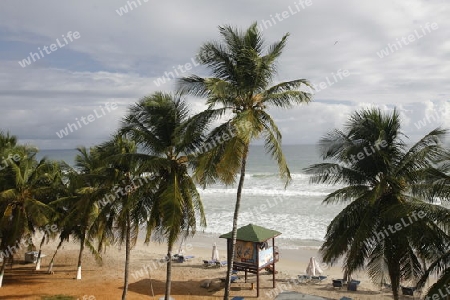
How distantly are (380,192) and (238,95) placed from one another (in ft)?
16.5

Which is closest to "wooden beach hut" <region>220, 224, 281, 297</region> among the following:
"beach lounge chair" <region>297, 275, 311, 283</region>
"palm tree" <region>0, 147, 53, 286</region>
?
"beach lounge chair" <region>297, 275, 311, 283</region>

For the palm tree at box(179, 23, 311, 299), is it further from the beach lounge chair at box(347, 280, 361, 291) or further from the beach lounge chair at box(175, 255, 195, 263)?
the beach lounge chair at box(175, 255, 195, 263)

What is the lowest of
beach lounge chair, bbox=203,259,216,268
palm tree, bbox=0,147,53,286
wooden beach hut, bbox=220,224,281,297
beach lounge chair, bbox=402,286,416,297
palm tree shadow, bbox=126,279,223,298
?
palm tree shadow, bbox=126,279,223,298

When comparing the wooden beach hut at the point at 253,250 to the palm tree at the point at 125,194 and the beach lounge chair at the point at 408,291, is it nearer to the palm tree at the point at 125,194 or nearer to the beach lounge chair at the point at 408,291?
the palm tree at the point at 125,194

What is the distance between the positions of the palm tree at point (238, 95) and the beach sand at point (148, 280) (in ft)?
28.9

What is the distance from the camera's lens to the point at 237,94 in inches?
411

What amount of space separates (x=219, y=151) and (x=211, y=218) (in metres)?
27.0

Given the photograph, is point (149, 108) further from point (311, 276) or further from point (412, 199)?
point (311, 276)

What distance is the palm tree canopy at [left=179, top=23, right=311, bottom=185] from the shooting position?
10.3m

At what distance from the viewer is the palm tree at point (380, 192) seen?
9.96 m

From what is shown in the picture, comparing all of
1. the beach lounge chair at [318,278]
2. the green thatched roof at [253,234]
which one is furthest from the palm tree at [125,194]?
the beach lounge chair at [318,278]

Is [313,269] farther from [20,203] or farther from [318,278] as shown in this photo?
[20,203]

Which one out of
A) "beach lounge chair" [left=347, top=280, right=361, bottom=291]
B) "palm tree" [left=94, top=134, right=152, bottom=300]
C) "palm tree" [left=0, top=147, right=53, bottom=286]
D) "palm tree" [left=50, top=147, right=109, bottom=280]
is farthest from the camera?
"beach lounge chair" [left=347, top=280, right=361, bottom=291]

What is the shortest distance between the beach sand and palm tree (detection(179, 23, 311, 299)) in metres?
8.80
